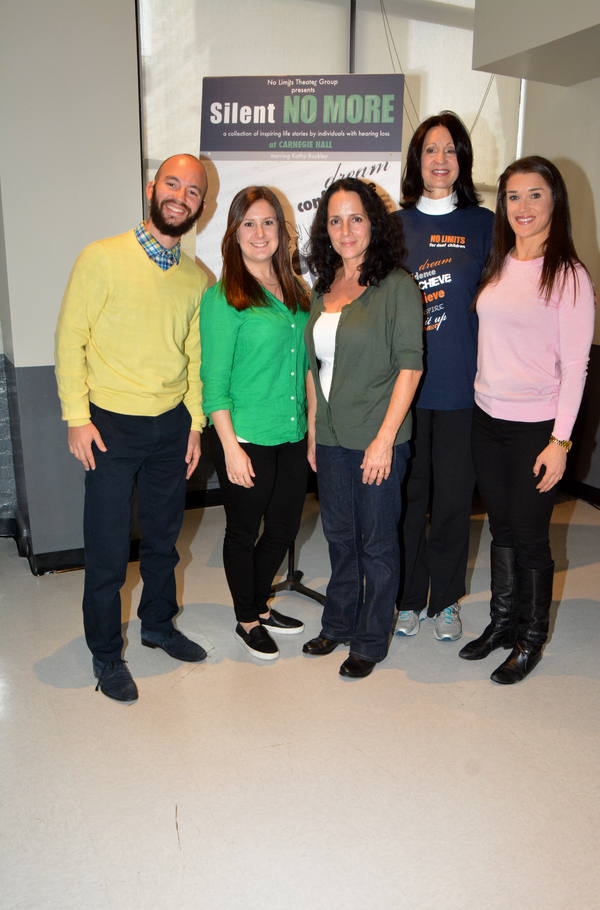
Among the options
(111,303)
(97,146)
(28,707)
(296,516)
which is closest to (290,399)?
(296,516)

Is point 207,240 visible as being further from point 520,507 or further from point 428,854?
point 428,854

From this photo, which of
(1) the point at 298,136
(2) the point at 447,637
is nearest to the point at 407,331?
(2) the point at 447,637

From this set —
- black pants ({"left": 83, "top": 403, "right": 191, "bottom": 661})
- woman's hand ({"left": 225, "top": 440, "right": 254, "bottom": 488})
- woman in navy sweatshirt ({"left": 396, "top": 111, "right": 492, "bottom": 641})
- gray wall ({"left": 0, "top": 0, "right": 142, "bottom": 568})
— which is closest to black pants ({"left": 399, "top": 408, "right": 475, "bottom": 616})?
woman in navy sweatshirt ({"left": 396, "top": 111, "right": 492, "bottom": 641})

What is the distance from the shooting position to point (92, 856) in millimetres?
1604

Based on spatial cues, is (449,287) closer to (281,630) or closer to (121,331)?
(121,331)

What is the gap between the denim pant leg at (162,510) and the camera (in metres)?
2.25

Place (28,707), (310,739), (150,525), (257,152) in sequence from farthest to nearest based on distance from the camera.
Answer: (257,152)
(150,525)
(28,707)
(310,739)

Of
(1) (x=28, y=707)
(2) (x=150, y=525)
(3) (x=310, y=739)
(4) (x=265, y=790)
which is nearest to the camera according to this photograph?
(4) (x=265, y=790)

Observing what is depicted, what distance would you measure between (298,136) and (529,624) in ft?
7.08

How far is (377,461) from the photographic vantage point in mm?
2125

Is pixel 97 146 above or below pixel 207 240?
above

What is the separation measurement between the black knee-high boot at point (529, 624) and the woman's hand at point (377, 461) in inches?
24.2

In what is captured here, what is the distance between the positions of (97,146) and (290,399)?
5.09 feet

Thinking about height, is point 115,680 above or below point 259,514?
below
